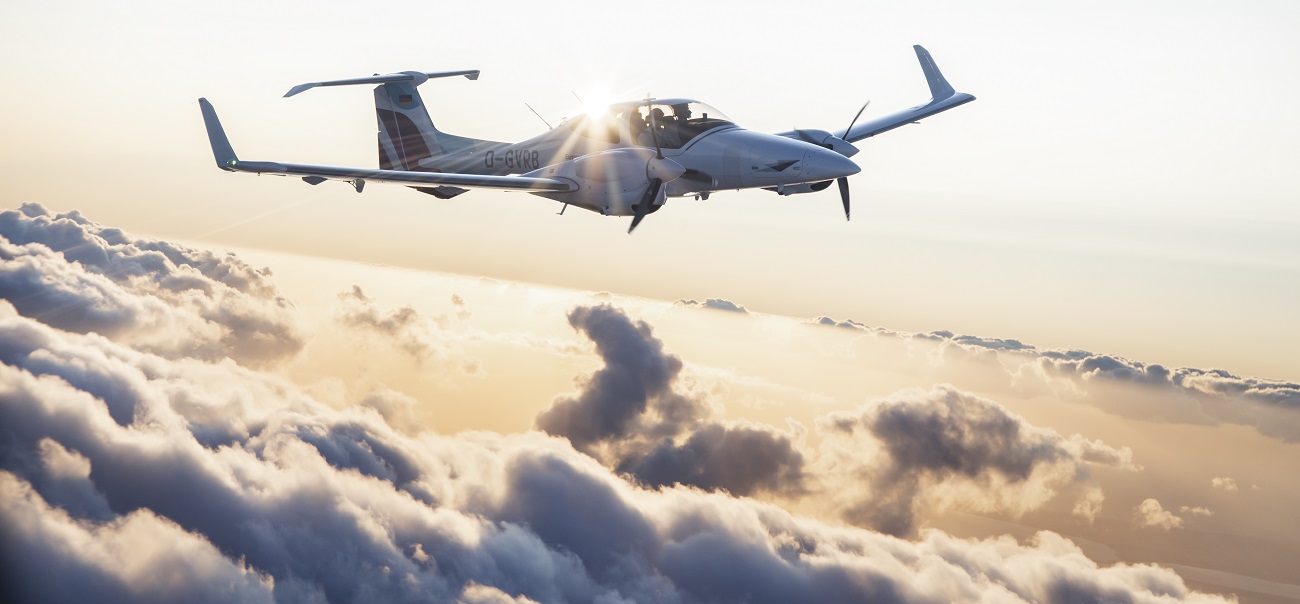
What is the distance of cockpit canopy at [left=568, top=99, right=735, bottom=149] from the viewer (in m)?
30.7

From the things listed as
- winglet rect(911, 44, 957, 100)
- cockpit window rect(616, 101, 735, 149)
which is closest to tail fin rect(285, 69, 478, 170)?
cockpit window rect(616, 101, 735, 149)

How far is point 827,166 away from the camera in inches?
1142

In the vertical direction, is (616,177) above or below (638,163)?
below

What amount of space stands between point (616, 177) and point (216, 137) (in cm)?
1368

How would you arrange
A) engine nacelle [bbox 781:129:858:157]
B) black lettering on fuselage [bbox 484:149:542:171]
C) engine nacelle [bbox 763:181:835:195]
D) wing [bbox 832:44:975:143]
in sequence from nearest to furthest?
1. engine nacelle [bbox 763:181:835:195]
2. engine nacelle [bbox 781:129:858:157]
3. black lettering on fuselage [bbox 484:149:542:171]
4. wing [bbox 832:44:975:143]

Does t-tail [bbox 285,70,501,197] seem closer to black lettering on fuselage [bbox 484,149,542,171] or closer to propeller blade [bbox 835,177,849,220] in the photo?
black lettering on fuselage [bbox 484,149,542,171]

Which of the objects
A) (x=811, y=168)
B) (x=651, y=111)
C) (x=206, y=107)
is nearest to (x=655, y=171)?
(x=651, y=111)

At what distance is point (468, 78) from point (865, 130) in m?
19.8

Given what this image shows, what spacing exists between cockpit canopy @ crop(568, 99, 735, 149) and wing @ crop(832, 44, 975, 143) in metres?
10.7

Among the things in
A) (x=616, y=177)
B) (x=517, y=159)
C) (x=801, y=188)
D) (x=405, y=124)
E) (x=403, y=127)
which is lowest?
(x=616, y=177)

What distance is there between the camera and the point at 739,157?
30.1 meters

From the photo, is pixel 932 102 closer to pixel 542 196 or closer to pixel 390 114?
pixel 542 196

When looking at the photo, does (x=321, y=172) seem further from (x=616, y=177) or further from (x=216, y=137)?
(x=616, y=177)

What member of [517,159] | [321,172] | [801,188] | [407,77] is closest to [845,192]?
[801,188]
